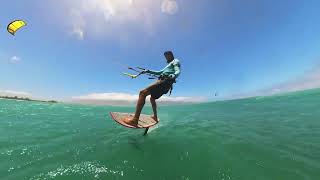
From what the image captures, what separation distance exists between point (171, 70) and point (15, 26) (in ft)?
39.3

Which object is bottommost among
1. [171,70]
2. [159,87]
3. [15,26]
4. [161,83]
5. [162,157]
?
[162,157]

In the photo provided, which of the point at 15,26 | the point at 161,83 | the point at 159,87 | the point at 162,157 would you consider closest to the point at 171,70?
the point at 161,83

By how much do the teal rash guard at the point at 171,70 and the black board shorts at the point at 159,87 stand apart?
14.5 inches

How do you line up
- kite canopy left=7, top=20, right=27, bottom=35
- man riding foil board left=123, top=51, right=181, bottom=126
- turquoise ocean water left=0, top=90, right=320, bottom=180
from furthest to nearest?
kite canopy left=7, top=20, right=27, bottom=35, man riding foil board left=123, top=51, right=181, bottom=126, turquoise ocean water left=0, top=90, right=320, bottom=180

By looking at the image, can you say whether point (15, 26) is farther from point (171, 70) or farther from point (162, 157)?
point (162, 157)

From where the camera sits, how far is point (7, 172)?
6941mm

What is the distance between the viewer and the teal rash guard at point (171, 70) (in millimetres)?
10586

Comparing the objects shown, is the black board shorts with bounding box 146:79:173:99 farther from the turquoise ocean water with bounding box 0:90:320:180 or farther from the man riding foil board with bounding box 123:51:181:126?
the turquoise ocean water with bounding box 0:90:320:180

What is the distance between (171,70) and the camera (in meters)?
10.7

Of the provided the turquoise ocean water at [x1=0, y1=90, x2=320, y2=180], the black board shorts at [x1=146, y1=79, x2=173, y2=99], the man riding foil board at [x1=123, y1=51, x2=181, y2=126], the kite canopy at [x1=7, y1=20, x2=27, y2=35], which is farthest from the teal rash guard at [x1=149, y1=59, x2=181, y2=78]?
the kite canopy at [x1=7, y1=20, x2=27, y2=35]

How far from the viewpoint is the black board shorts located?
1062 centimetres

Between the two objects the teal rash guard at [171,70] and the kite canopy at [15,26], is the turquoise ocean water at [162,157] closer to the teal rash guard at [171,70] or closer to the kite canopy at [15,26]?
the teal rash guard at [171,70]

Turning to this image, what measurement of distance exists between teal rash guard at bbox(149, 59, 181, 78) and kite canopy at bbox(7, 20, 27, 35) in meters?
10.8

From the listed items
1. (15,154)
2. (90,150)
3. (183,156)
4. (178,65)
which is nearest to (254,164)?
(183,156)
